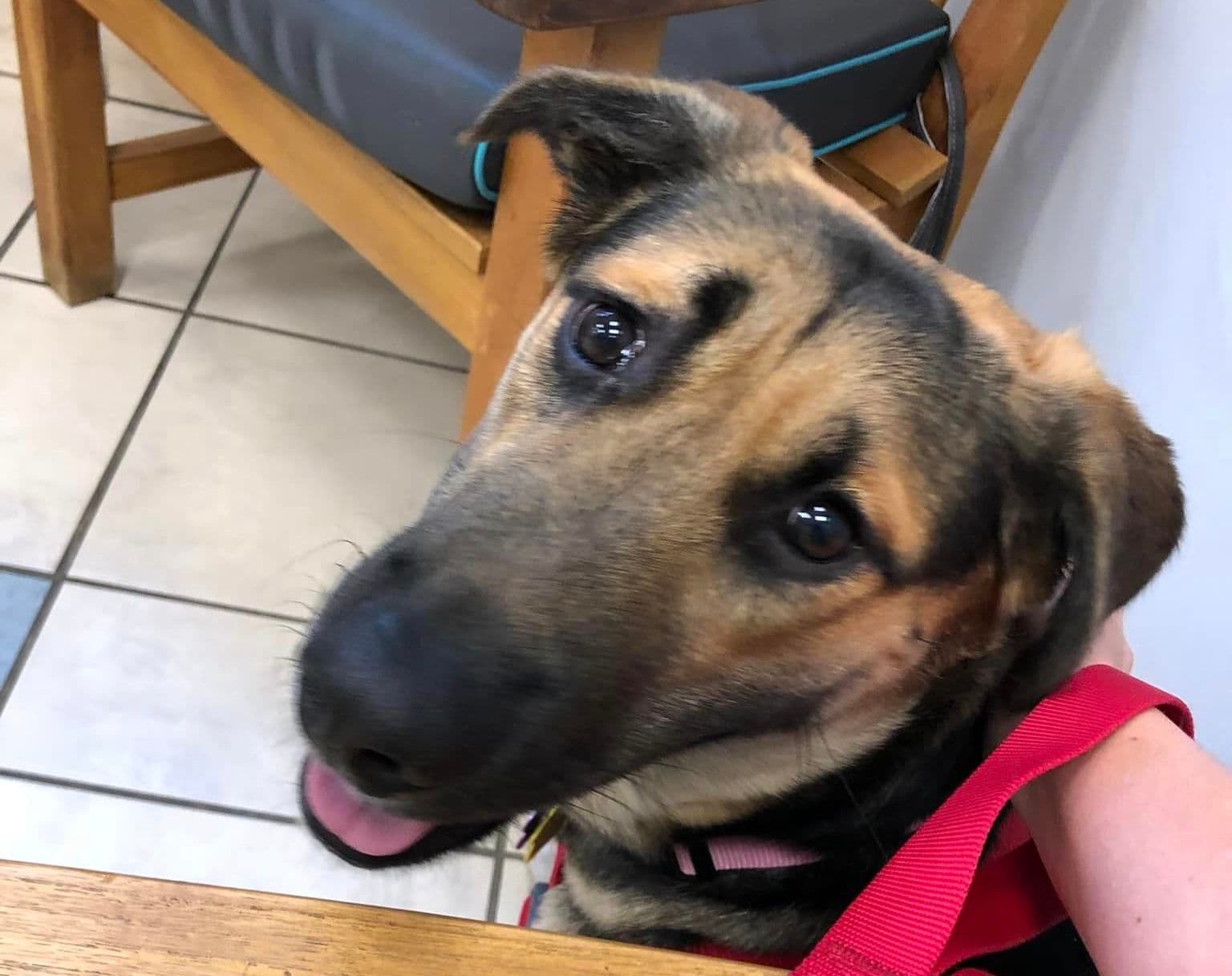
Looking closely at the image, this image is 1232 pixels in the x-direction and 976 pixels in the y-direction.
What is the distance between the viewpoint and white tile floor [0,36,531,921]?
4.94 feet

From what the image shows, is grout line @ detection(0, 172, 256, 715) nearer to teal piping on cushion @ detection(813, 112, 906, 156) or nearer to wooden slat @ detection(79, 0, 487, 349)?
wooden slat @ detection(79, 0, 487, 349)

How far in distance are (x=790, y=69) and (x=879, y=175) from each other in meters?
0.26

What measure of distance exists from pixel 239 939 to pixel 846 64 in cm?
145

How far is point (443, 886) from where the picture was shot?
5.02 feet

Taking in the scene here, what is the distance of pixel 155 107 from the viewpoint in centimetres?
263

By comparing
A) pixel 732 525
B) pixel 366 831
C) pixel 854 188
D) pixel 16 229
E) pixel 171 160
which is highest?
pixel 732 525

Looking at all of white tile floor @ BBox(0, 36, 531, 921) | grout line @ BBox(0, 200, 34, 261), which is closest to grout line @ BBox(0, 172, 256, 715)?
white tile floor @ BBox(0, 36, 531, 921)

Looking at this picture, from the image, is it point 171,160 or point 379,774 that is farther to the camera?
point 171,160

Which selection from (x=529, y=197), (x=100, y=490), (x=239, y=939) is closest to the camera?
(x=239, y=939)

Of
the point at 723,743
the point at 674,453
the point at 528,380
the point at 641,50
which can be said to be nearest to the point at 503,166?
the point at 641,50

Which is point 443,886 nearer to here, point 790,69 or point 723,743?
point 723,743

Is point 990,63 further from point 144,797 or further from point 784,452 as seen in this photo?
point 144,797

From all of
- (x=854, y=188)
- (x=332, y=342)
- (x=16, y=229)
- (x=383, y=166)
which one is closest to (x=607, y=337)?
(x=383, y=166)

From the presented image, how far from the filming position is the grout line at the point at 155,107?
2.62 m
